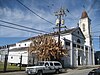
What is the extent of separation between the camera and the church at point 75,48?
1637 inches

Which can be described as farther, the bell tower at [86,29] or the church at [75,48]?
the bell tower at [86,29]

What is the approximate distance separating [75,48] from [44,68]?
2588 centimetres

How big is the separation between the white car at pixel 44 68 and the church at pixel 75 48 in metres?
12.4

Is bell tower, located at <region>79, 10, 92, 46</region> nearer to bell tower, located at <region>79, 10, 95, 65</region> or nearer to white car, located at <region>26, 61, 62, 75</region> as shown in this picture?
bell tower, located at <region>79, 10, 95, 65</region>

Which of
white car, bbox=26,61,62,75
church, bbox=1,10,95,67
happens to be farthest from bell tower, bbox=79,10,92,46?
white car, bbox=26,61,62,75

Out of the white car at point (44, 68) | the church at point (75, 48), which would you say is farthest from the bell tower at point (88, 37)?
the white car at point (44, 68)

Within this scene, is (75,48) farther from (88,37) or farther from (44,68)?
(44,68)

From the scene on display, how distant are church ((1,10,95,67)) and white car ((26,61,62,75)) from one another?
40.7 ft

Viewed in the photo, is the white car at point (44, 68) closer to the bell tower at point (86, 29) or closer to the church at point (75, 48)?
the church at point (75, 48)

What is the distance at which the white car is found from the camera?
68.5ft

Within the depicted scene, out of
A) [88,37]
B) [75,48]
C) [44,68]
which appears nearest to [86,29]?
[88,37]

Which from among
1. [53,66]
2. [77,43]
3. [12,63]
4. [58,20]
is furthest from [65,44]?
[53,66]

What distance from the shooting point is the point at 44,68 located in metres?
22.0

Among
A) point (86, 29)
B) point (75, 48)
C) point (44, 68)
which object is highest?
point (86, 29)
